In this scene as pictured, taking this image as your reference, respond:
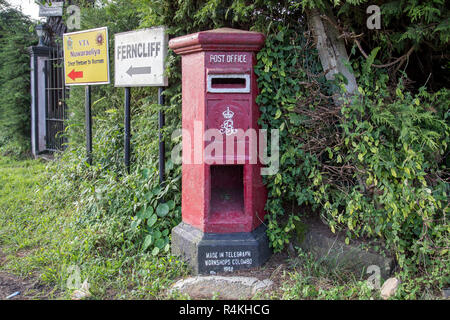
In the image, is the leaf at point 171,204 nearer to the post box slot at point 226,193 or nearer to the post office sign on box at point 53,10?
the post box slot at point 226,193

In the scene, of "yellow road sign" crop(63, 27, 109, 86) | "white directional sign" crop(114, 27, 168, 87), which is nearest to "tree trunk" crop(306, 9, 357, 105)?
"white directional sign" crop(114, 27, 168, 87)

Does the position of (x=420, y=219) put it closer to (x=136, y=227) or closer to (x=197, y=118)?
(x=197, y=118)

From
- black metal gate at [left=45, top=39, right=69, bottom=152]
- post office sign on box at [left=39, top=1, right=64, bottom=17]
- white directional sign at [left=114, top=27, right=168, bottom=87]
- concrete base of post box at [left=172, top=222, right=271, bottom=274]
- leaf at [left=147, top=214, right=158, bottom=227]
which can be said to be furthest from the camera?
black metal gate at [left=45, top=39, right=69, bottom=152]

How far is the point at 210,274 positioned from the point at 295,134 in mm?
1411

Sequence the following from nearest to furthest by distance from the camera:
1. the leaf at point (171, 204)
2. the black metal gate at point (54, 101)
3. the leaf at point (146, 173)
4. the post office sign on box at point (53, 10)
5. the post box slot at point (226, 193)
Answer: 1. the post box slot at point (226, 193)
2. the leaf at point (171, 204)
3. the leaf at point (146, 173)
4. the post office sign on box at point (53, 10)
5. the black metal gate at point (54, 101)

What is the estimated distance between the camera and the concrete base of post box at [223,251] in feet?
11.3

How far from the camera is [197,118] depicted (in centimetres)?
347

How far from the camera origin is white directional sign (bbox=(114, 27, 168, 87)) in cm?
429

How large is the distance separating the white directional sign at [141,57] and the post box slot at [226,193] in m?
1.15

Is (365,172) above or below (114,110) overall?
below

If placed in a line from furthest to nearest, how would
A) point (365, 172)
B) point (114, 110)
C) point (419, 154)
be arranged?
point (114, 110) < point (365, 172) < point (419, 154)

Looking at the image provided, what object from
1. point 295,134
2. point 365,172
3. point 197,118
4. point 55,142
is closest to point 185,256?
point 197,118

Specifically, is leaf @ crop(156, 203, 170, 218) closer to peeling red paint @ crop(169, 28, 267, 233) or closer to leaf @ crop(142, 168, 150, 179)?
peeling red paint @ crop(169, 28, 267, 233)

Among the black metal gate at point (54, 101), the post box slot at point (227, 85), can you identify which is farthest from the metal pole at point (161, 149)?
the black metal gate at point (54, 101)
